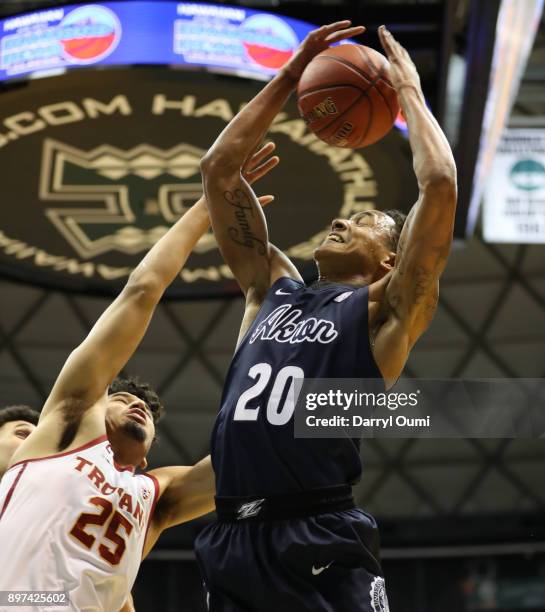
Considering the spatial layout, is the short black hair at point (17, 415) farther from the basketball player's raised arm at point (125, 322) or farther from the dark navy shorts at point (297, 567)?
the dark navy shorts at point (297, 567)

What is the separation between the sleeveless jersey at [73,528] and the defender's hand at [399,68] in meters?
1.87

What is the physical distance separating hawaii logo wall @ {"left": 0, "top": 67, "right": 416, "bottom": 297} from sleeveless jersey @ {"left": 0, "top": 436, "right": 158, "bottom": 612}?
3.93m

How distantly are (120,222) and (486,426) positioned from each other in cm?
582

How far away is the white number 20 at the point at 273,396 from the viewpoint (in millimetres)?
3205

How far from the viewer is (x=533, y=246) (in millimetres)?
13523

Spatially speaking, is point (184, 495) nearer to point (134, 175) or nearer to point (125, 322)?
point (125, 322)

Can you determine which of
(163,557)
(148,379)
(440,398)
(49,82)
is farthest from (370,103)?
(163,557)

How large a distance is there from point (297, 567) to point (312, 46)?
6.73 feet

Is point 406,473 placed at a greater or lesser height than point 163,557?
greater

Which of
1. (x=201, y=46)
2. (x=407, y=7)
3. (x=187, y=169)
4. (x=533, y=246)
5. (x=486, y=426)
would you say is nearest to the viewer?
(x=486, y=426)

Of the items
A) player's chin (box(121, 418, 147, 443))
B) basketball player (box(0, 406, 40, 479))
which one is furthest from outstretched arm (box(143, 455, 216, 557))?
basketball player (box(0, 406, 40, 479))

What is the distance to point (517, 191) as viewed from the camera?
923 centimetres

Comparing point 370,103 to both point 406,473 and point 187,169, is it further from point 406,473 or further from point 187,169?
point 406,473

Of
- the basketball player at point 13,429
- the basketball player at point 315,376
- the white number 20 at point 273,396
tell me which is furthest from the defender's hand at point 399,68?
the basketball player at point 13,429
